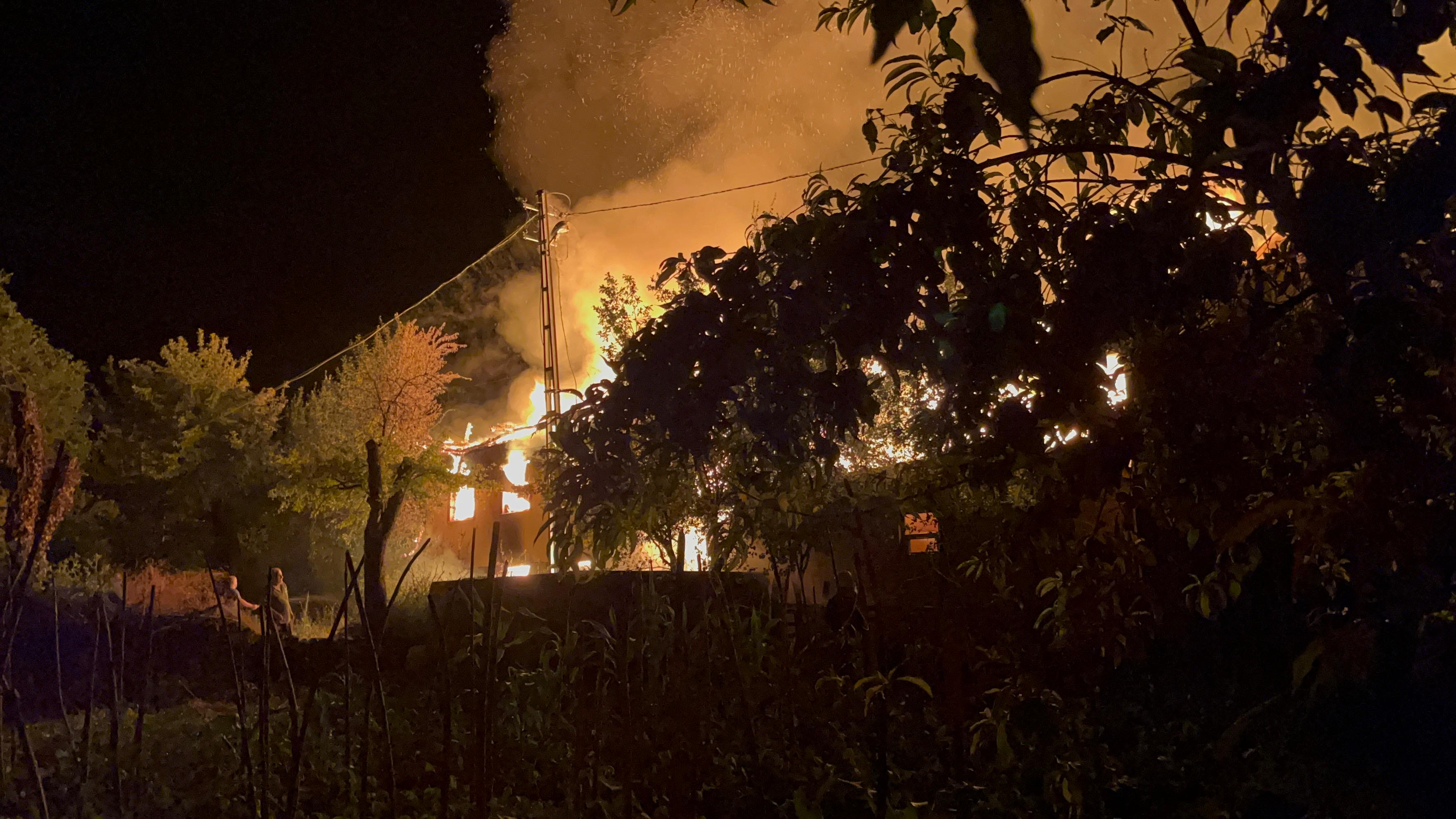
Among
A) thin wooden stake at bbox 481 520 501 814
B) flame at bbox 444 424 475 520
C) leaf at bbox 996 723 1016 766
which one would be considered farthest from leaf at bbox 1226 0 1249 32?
flame at bbox 444 424 475 520

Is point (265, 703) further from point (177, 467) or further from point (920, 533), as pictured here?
point (177, 467)

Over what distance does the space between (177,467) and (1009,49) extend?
25680 millimetres

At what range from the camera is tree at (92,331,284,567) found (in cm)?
2308

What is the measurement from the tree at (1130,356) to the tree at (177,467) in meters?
23.6

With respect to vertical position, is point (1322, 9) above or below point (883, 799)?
above

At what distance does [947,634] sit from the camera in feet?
10.1

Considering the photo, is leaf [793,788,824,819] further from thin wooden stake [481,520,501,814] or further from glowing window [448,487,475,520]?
glowing window [448,487,475,520]

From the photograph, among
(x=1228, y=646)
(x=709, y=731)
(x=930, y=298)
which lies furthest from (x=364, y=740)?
(x=1228, y=646)

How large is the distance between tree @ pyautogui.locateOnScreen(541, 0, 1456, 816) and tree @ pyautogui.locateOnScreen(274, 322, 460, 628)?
11.8m

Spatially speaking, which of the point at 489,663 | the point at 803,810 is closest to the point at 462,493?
the point at 489,663

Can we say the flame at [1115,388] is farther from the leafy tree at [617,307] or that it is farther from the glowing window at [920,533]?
the leafy tree at [617,307]

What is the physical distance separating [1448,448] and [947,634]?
4.71 feet

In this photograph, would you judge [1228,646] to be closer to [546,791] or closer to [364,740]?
[546,791]

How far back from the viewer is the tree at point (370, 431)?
18297mm
